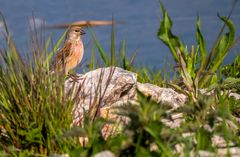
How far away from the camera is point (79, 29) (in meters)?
9.29

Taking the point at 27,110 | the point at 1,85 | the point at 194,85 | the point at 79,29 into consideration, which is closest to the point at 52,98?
the point at 27,110

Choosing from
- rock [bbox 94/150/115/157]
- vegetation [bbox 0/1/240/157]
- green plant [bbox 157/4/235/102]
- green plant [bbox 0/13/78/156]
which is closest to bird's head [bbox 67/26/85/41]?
vegetation [bbox 0/1/240/157]

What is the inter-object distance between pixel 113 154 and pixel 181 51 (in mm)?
3608

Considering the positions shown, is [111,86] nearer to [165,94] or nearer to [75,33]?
[165,94]

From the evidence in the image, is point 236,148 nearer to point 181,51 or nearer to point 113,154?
point 113,154

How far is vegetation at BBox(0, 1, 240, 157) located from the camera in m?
3.95

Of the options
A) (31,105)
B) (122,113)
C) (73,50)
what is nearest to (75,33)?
(73,50)

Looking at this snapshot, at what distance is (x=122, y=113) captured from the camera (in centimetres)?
394

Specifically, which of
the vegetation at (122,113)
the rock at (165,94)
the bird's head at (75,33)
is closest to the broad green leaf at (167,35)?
the vegetation at (122,113)

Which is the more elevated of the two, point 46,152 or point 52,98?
point 52,98

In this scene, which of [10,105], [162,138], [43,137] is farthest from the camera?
[10,105]

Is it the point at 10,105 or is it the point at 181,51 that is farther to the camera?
the point at 181,51

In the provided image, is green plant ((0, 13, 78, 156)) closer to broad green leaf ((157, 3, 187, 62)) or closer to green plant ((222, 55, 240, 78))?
broad green leaf ((157, 3, 187, 62))

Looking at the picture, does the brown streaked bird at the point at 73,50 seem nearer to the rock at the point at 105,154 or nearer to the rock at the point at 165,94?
the rock at the point at 165,94
